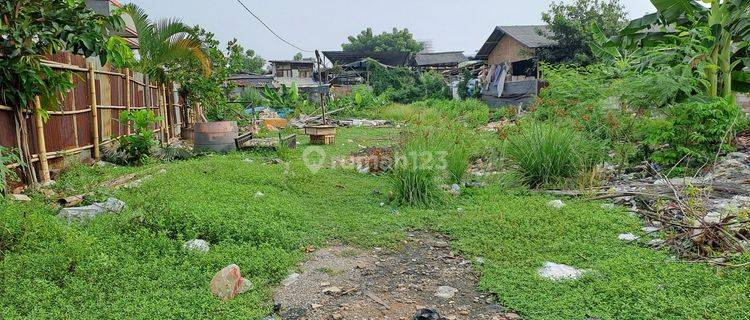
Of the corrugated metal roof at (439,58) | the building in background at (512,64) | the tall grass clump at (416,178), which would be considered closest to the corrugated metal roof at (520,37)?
the building in background at (512,64)

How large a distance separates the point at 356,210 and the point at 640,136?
3844mm

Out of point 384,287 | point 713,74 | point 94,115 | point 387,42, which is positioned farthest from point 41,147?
point 387,42

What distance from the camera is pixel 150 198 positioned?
14.2ft

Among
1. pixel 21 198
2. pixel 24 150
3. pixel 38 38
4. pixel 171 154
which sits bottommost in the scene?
pixel 21 198

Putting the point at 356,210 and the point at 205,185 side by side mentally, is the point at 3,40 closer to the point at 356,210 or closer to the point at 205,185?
the point at 205,185

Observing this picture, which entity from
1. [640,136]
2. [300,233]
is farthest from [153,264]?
[640,136]

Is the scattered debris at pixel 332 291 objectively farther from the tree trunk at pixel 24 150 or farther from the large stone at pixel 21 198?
the tree trunk at pixel 24 150

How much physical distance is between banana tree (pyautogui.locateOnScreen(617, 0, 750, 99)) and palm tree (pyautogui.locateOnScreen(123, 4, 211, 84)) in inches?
305

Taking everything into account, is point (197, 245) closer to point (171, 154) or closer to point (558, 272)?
point (558, 272)

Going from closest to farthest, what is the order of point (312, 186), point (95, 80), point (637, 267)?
point (637, 267) < point (312, 186) < point (95, 80)

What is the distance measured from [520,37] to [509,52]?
1079mm

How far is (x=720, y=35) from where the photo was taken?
6.26m

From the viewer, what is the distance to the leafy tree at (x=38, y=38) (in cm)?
420

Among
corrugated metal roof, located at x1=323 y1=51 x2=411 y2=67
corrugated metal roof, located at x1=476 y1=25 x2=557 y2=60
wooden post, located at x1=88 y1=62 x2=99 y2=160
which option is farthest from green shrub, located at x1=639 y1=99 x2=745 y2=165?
corrugated metal roof, located at x1=323 y1=51 x2=411 y2=67
